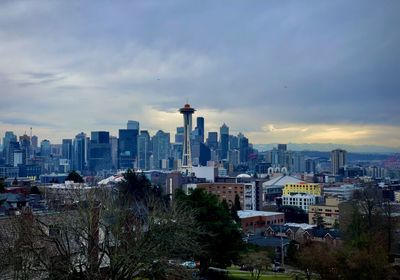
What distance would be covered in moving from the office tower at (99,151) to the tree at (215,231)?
158294 mm

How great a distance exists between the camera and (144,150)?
7520 inches

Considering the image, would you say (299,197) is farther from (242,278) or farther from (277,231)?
(242,278)

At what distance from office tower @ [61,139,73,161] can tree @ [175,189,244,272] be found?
168895 millimetres

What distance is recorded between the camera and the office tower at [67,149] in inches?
7151

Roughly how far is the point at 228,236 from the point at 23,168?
125852 mm

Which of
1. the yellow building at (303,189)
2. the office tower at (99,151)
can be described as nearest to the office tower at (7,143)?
the office tower at (99,151)

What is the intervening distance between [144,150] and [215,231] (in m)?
174

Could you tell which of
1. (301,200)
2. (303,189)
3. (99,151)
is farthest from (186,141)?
(99,151)

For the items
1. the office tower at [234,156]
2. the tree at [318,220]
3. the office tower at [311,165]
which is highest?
the office tower at [234,156]

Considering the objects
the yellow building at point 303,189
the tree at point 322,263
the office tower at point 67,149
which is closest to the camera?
the tree at point 322,263

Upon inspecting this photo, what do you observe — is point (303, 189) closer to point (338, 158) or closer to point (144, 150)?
point (338, 158)

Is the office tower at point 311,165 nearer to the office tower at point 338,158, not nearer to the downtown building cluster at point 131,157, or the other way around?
the downtown building cluster at point 131,157

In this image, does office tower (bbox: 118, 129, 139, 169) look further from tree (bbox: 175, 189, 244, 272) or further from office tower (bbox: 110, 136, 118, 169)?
tree (bbox: 175, 189, 244, 272)

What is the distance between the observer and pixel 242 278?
70.3ft
